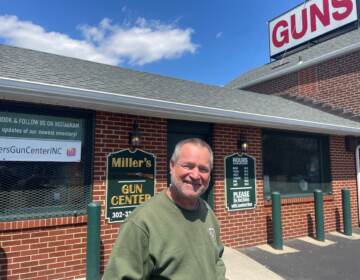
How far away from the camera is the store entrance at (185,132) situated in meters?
6.42

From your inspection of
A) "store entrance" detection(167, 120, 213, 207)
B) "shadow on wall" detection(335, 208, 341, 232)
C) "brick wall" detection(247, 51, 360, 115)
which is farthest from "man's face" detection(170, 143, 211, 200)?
"brick wall" detection(247, 51, 360, 115)

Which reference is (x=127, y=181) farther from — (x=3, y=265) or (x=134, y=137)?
(x=3, y=265)

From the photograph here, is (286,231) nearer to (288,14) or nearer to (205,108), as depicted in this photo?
(205,108)

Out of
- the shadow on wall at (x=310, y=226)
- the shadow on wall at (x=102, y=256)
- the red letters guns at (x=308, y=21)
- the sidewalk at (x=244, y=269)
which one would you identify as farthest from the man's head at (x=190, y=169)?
the red letters guns at (x=308, y=21)

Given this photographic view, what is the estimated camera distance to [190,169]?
200 centimetres

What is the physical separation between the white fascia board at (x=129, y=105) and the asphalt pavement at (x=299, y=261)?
2.49 meters

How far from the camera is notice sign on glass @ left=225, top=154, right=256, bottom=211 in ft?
22.7

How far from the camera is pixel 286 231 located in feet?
25.4

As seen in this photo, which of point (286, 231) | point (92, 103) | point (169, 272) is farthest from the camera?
point (286, 231)

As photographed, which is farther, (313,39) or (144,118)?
(313,39)

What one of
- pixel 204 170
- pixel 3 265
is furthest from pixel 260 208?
pixel 204 170

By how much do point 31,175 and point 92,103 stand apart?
52.0 inches

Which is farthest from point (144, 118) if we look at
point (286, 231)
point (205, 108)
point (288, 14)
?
point (288, 14)

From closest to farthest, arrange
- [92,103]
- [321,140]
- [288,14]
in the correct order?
1. [92,103]
2. [321,140]
3. [288,14]
